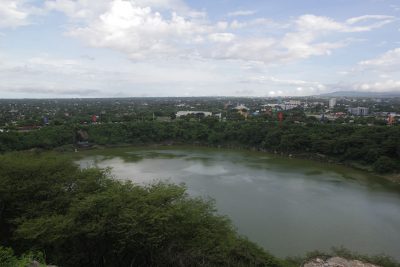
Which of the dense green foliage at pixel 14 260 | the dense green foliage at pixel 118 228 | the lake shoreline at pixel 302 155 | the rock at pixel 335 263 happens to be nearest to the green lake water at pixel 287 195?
the lake shoreline at pixel 302 155

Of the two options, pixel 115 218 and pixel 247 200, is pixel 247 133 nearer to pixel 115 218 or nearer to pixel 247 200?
pixel 247 200

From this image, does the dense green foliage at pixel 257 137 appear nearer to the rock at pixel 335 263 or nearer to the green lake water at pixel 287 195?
the green lake water at pixel 287 195

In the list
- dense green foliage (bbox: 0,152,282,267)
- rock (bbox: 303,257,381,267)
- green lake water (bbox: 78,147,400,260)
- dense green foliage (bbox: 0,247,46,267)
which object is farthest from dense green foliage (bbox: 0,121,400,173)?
dense green foliage (bbox: 0,247,46,267)

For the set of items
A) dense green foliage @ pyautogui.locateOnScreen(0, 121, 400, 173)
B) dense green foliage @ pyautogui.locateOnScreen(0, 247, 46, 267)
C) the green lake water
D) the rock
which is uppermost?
dense green foliage @ pyautogui.locateOnScreen(0, 247, 46, 267)

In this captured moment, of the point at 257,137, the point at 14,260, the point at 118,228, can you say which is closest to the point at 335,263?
the point at 118,228

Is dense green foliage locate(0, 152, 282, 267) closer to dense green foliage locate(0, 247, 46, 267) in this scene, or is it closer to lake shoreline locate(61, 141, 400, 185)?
dense green foliage locate(0, 247, 46, 267)

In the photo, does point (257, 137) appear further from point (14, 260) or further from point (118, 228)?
point (14, 260)
